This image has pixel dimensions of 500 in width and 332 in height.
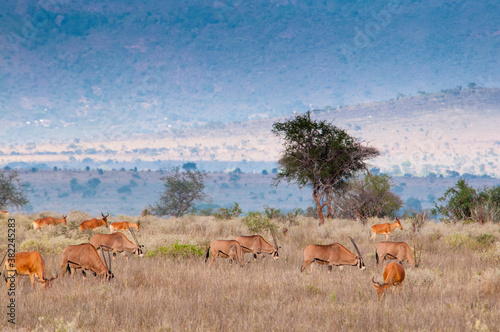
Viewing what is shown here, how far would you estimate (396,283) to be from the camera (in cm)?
967

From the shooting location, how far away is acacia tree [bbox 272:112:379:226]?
30547 millimetres

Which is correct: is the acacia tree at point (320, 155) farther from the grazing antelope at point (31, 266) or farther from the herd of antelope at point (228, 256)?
the grazing antelope at point (31, 266)

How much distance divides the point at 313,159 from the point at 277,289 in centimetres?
2073

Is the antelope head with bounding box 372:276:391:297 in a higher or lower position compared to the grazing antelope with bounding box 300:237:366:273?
lower

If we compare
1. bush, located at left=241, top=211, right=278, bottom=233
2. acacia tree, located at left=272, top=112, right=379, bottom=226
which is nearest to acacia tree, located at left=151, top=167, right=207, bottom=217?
acacia tree, located at left=272, top=112, right=379, bottom=226

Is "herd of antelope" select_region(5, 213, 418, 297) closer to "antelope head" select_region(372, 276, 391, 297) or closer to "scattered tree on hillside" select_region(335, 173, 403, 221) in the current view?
"antelope head" select_region(372, 276, 391, 297)

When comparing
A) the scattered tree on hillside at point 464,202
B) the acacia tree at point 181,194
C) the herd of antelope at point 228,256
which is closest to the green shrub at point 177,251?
the herd of antelope at point 228,256

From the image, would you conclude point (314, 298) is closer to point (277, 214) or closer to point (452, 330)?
point (452, 330)

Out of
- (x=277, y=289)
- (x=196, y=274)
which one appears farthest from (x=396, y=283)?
(x=196, y=274)

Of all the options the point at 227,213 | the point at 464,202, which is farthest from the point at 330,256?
the point at 464,202

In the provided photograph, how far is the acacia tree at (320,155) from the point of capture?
30.5 m

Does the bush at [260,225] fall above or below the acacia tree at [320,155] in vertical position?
below

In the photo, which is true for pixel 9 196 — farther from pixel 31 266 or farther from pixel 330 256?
pixel 330 256

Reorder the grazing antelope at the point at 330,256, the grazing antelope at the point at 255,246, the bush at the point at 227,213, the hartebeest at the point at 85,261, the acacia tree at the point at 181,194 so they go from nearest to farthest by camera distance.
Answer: the hartebeest at the point at 85,261, the grazing antelope at the point at 330,256, the grazing antelope at the point at 255,246, the bush at the point at 227,213, the acacia tree at the point at 181,194
